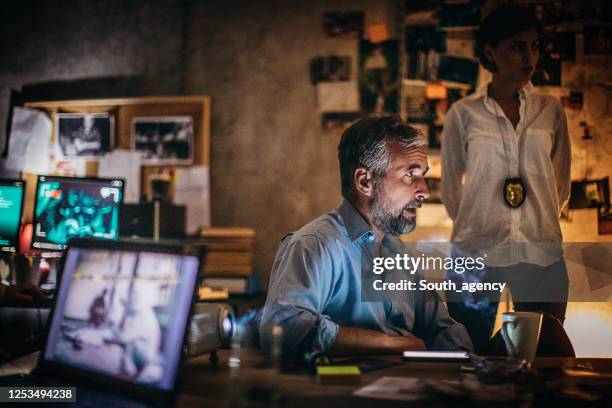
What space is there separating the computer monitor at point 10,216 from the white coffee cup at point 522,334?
2.27 metres

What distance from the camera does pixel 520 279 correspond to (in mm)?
2496

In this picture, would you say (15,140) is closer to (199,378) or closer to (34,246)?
(34,246)

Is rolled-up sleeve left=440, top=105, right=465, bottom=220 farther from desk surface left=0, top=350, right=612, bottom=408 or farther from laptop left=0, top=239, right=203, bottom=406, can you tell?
laptop left=0, top=239, right=203, bottom=406

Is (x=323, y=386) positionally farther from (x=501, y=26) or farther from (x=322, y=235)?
(x=501, y=26)

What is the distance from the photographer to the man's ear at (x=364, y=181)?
1.95 m

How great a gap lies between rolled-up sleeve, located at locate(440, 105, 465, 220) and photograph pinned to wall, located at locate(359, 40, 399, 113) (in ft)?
2.12

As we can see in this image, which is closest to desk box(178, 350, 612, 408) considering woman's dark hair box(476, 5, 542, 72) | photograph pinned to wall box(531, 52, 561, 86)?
woman's dark hair box(476, 5, 542, 72)

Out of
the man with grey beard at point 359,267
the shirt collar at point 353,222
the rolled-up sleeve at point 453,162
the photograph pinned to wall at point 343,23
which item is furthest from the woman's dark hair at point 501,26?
the shirt collar at point 353,222

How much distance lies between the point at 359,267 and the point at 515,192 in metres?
1.10

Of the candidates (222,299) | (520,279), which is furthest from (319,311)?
(222,299)

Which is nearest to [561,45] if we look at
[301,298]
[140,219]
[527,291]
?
[527,291]

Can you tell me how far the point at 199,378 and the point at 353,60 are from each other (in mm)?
2509

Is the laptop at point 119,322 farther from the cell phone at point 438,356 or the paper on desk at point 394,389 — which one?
the cell phone at point 438,356

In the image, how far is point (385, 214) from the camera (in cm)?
191
